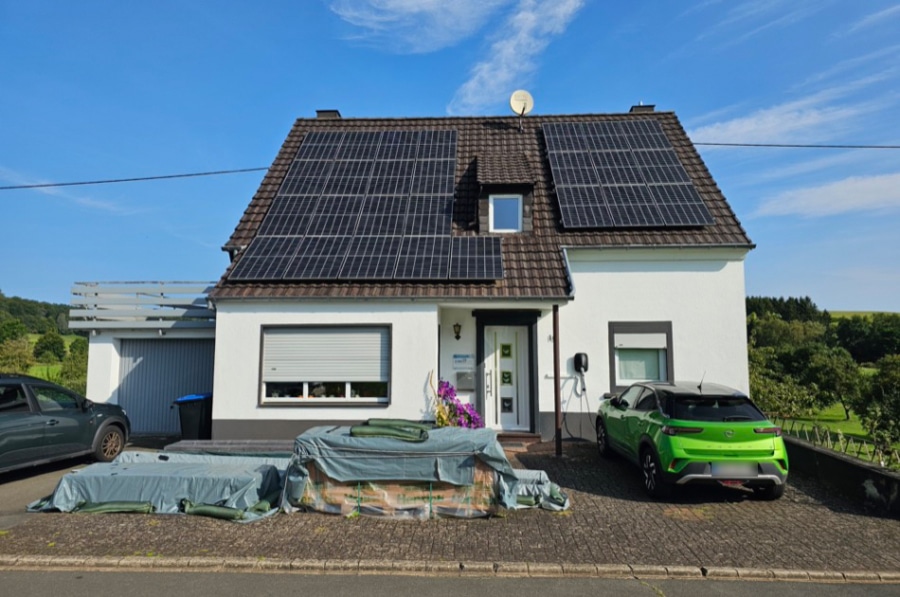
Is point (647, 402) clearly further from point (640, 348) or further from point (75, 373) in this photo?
point (75, 373)

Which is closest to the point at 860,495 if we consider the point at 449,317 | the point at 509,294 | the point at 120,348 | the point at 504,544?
the point at 504,544

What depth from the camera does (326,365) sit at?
10984 mm

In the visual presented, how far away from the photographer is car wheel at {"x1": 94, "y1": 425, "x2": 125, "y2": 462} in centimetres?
1002

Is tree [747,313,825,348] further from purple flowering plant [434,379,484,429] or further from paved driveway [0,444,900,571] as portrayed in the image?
paved driveway [0,444,900,571]

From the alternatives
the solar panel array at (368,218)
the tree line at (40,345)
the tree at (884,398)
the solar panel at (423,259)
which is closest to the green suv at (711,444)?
the solar panel array at (368,218)

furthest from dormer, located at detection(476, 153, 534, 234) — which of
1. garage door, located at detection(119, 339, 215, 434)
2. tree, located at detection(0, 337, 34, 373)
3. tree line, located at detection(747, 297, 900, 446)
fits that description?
tree, located at detection(0, 337, 34, 373)

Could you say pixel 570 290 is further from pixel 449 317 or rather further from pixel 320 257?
pixel 320 257

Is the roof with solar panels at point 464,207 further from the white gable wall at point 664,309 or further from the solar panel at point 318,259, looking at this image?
the white gable wall at point 664,309

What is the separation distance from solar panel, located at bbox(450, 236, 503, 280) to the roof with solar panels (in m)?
0.04

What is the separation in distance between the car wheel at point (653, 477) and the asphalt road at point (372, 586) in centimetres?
232

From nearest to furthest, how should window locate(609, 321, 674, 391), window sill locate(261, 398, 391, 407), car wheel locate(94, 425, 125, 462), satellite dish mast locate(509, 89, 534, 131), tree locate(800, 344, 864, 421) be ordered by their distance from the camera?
car wheel locate(94, 425, 125, 462) → window sill locate(261, 398, 391, 407) → window locate(609, 321, 674, 391) → satellite dish mast locate(509, 89, 534, 131) → tree locate(800, 344, 864, 421)

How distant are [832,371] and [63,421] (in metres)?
38.2

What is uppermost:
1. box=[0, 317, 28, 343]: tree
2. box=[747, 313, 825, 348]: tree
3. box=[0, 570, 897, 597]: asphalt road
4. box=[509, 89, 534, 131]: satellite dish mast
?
box=[509, 89, 534, 131]: satellite dish mast

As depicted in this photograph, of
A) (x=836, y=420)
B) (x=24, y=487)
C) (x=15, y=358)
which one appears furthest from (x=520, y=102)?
(x=836, y=420)
